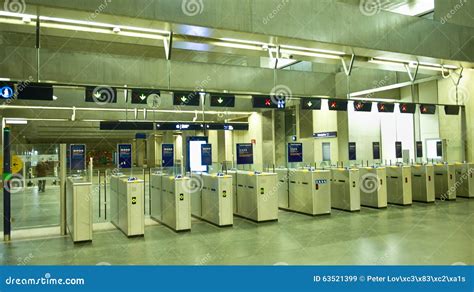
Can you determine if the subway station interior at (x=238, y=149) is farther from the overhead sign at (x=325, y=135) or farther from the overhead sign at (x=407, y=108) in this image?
the overhead sign at (x=325, y=135)

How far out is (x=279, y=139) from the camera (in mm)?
16188

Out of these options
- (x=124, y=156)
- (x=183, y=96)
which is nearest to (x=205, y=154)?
(x=183, y=96)

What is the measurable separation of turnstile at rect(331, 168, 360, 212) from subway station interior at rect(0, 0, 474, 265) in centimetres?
5

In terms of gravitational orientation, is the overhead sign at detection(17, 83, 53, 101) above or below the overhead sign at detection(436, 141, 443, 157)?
above

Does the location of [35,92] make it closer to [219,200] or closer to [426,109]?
[219,200]

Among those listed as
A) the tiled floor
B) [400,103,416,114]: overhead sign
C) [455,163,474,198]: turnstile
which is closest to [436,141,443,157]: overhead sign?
[455,163,474,198]: turnstile

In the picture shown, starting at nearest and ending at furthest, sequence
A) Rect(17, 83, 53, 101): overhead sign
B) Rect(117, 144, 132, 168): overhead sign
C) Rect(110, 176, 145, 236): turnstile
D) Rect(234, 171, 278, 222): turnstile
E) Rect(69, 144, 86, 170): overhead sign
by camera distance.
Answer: Rect(17, 83, 53, 101): overhead sign, Rect(110, 176, 145, 236): turnstile, Rect(69, 144, 86, 170): overhead sign, Rect(117, 144, 132, 168): overhead sign, Rect(234, 171, 278, 222): turnstile

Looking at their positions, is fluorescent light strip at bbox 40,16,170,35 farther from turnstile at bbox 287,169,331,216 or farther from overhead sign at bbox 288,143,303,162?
turnstile at bbox 287,169,331,216

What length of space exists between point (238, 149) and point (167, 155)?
1.56 metres

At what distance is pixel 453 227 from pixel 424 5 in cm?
782

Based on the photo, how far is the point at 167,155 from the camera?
8.10 m

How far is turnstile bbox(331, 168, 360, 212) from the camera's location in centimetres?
862

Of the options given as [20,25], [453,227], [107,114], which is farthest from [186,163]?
[107,114]

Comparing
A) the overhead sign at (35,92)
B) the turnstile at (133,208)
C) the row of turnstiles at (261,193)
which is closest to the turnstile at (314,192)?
the row of turnstiles at (261,193)
